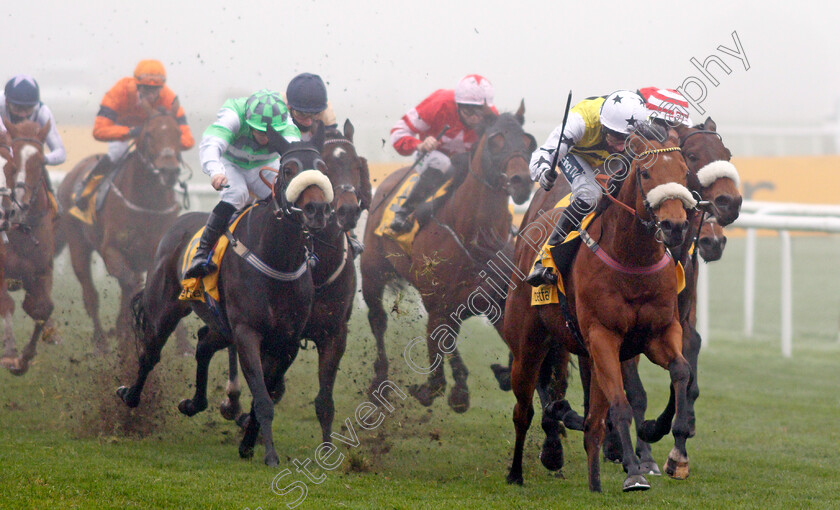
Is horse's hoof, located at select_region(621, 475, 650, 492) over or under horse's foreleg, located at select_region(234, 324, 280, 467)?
under

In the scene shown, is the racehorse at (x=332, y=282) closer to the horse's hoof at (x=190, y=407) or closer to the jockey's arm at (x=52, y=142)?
the horse's hoof at (x=190, y=407)

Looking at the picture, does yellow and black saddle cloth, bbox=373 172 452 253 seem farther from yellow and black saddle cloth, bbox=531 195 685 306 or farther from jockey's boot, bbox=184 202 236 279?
yellow and black saddle cloth, bbox=531 195 685 306

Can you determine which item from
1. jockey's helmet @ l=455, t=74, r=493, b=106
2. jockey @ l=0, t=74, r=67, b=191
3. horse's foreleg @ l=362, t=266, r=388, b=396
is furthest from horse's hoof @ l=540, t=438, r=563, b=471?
jockey @ l=0, t=74, r=67, b=191

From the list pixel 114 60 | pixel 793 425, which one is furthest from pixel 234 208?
pixel 114 60

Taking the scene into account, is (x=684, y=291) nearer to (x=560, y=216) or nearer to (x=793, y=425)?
(x=560, y=216)

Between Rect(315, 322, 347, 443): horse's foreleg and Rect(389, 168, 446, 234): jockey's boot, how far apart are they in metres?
1.62

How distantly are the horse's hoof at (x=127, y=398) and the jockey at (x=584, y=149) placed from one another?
2475mm

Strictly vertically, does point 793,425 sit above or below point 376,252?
below

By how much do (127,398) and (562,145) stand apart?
2835 millimetres

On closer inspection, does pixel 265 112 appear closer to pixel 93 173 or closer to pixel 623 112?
pixel 623 112

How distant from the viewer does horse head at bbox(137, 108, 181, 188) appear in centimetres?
805

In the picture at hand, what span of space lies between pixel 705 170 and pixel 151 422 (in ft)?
11.3

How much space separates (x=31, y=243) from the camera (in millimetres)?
7215

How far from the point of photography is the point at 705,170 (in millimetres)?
4234
